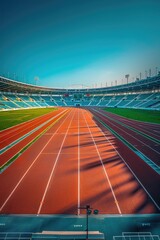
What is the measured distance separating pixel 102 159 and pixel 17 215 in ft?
25.6

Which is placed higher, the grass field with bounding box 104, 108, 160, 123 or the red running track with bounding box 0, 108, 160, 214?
the grass field with bounding box 104, 108, 160, 123

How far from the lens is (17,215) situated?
7168 millimetres

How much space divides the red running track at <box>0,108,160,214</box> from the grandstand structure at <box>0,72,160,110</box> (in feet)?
167

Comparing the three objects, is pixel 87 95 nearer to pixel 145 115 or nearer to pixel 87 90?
pixel 87 90

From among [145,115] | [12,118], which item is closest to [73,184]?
[12,118]

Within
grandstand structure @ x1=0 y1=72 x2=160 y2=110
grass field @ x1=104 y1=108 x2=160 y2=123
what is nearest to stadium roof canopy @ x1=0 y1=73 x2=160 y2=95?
grandstand structure @ x1=0 y1=72 x2=160 y2=110

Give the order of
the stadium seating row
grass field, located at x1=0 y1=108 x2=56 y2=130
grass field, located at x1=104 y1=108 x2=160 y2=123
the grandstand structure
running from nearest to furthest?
grass field, located at x1=0 y1=108 x2=56 y2=130
grass field, located at x1=104 y1=108 x2=160 y2=123
the grandstand structure
the stadium seating row

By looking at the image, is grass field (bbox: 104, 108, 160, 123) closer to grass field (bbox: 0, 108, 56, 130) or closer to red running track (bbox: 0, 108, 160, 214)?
red running track (bbox: 0, 108, 160, 214)

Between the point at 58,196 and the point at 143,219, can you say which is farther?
the point at 58,196

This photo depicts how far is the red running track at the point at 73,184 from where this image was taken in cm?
775

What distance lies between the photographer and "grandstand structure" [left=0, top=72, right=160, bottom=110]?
65.7m

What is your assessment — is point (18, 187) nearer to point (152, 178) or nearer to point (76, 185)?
point (76, 185)

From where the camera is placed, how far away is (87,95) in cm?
10481

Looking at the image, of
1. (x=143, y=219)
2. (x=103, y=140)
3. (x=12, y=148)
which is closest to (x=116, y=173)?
(x=143, y=219)
